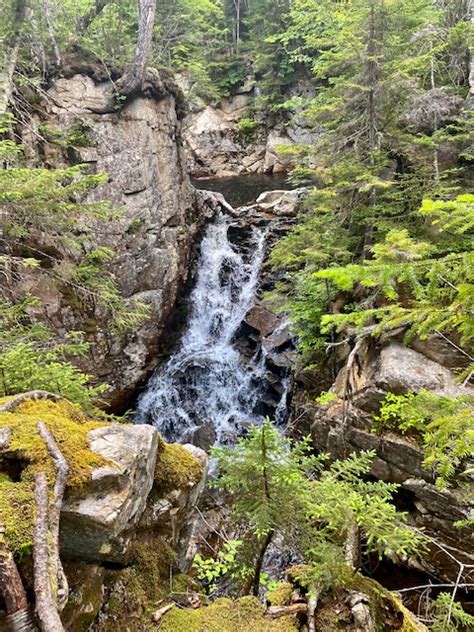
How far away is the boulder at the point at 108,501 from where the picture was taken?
2.59m

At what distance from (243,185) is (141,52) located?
36.7 ft

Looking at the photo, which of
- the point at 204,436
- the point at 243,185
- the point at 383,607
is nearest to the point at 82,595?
the point at 383,607

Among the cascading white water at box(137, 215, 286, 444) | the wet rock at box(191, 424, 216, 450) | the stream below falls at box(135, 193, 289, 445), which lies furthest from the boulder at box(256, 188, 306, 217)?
the wet rock at box(191, 424, 216, 450)

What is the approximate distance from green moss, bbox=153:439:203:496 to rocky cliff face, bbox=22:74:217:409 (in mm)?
6798

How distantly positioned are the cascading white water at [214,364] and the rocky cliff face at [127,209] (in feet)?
2.64

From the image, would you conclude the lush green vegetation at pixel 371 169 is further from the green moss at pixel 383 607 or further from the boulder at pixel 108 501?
the boulder at pixel 108 501

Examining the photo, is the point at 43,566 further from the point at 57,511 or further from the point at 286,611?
the point at 286,611

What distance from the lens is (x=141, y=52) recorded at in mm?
11258

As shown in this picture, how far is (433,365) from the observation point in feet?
20.8

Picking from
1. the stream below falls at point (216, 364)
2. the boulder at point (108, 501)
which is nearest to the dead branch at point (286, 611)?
the boulder at point (108, 501)

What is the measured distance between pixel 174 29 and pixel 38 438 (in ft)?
69.3

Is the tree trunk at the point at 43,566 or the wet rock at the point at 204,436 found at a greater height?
the tree trunk at the point at 43,566

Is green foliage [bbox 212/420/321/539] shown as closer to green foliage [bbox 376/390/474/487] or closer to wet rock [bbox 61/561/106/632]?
green foliage [bbox 376/390/474/487]

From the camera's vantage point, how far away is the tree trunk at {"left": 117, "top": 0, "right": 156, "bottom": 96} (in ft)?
36.2
